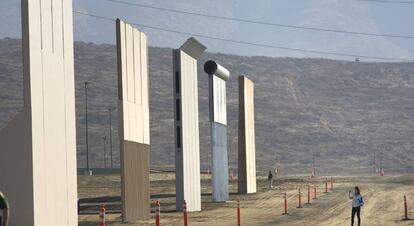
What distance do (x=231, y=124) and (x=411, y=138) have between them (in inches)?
1233

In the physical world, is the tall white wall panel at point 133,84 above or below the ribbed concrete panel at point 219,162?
above

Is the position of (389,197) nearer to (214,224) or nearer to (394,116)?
(214,224)

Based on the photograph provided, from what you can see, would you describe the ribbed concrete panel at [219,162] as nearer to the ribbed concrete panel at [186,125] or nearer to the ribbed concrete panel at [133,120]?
the ribbed concrete panel at [186,125]

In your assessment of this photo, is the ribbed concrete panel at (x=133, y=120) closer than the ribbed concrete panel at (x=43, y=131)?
No

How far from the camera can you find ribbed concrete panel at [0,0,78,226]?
24406 millimetres

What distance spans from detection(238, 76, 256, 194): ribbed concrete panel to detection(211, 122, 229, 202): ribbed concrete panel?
6.43 metres

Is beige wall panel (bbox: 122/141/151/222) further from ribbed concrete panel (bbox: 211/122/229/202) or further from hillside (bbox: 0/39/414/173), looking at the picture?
hillside (bbox: 0/39/414/173)

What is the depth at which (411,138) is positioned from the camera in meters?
159

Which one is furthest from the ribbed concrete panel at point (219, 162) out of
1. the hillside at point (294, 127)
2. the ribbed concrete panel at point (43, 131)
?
the hillside at point (294, 127)

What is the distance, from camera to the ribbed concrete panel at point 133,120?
3450 centimetres

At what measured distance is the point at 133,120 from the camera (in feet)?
118

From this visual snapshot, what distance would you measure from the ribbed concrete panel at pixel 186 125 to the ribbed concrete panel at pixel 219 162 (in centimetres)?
491

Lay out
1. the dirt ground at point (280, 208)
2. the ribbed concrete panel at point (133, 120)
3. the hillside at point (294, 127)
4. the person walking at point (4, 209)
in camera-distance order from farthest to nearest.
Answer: the hillside at point (294, 127) < the dirt ground at point (280, 208) < the ribbed concrete panel at point (133, 120) < the person walking at point (4, 209)

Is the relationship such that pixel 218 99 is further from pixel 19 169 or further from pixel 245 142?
pixel 19 169
